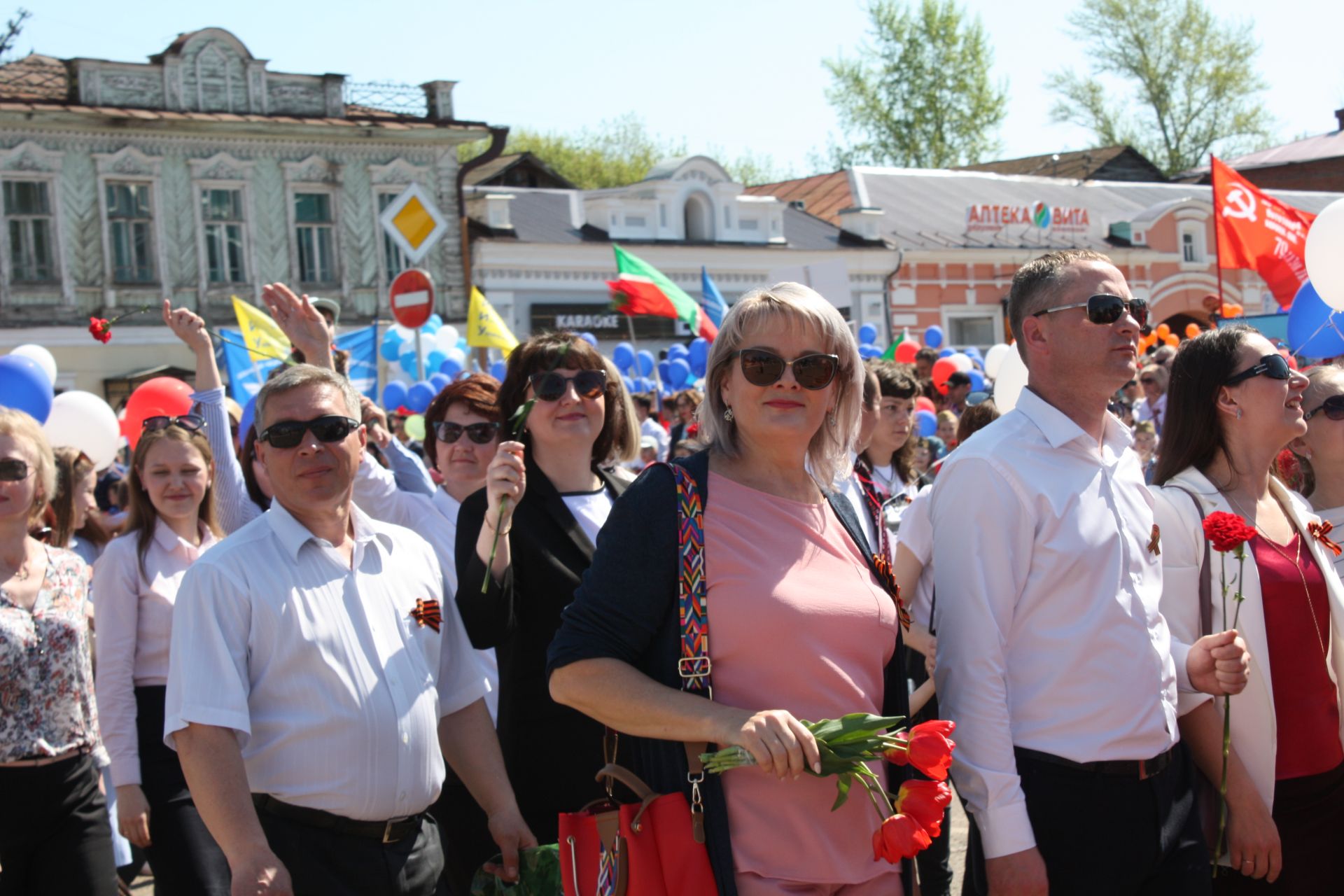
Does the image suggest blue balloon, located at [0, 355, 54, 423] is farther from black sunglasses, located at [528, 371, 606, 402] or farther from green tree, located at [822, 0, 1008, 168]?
green tree, located at [822, 0, 1008, 168]

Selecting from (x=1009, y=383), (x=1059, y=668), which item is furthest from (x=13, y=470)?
(x=1009, y=383)

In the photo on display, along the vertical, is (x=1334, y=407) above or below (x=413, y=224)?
below

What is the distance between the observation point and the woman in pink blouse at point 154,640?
409 centimetres

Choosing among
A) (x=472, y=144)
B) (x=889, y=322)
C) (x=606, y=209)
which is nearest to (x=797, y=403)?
(x=606, y=209)

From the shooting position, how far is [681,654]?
2508 mm

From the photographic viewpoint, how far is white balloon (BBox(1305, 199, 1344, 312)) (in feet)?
20.6

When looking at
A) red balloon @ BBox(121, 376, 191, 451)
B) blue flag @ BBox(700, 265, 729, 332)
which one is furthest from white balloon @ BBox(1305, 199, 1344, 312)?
blue flag @ BBox(700, 265, 729, 332)

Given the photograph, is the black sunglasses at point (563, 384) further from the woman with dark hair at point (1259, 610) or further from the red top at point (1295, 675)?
the red top at point (1295, 675)

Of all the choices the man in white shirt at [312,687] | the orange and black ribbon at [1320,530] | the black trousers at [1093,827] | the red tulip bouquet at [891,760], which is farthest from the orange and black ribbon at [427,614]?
the orange and black ribbon at [1320,530]

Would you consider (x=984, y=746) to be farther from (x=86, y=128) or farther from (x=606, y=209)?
(x=606, y=209)

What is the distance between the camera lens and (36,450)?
14.0 feet

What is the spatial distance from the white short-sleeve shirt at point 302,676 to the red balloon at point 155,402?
15.4 ft

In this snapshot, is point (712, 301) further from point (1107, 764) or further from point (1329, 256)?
point (1107, 764)

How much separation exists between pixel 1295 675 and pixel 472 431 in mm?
2697
